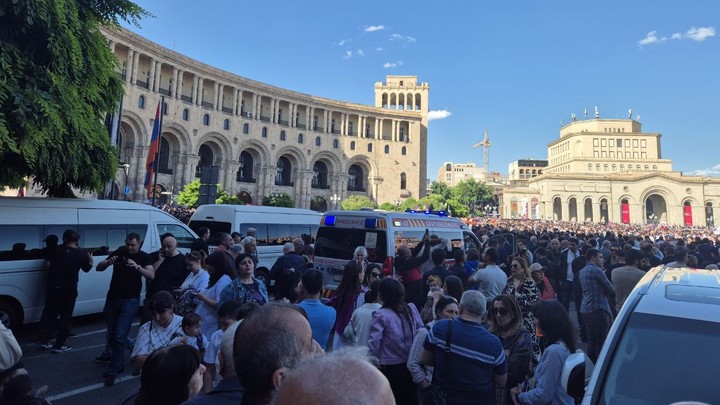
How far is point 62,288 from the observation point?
6.50 meters

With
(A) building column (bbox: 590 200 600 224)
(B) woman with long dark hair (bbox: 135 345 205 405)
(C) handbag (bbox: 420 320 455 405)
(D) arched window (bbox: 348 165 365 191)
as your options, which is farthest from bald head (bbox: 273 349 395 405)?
(A) building column (bbox: 590 200 600 224)

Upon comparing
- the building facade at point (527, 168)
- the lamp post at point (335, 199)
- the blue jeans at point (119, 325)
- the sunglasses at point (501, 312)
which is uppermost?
the building facade at point (527, 168)

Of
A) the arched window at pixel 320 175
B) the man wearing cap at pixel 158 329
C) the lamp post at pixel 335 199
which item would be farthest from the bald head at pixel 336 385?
the arched window at pixel 320 175

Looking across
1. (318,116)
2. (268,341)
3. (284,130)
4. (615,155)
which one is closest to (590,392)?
(268,341)

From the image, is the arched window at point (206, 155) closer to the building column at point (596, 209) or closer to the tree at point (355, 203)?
the tree at point (355, 203)

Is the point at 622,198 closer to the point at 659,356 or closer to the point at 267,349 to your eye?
the point at 659,356

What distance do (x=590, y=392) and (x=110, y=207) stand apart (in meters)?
9.45

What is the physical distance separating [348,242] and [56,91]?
6.81 metres

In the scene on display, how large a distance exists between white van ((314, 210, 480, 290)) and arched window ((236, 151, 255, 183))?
137ft

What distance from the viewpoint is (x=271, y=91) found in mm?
52906

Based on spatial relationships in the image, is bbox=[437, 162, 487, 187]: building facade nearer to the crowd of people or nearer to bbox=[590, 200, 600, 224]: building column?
bbox=[590, 200, 600, 224]: building column

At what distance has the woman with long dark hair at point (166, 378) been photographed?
2.15 metres

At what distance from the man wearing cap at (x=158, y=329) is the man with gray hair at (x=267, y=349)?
8.22ft

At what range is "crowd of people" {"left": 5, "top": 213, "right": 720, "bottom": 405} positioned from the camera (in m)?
1.71
